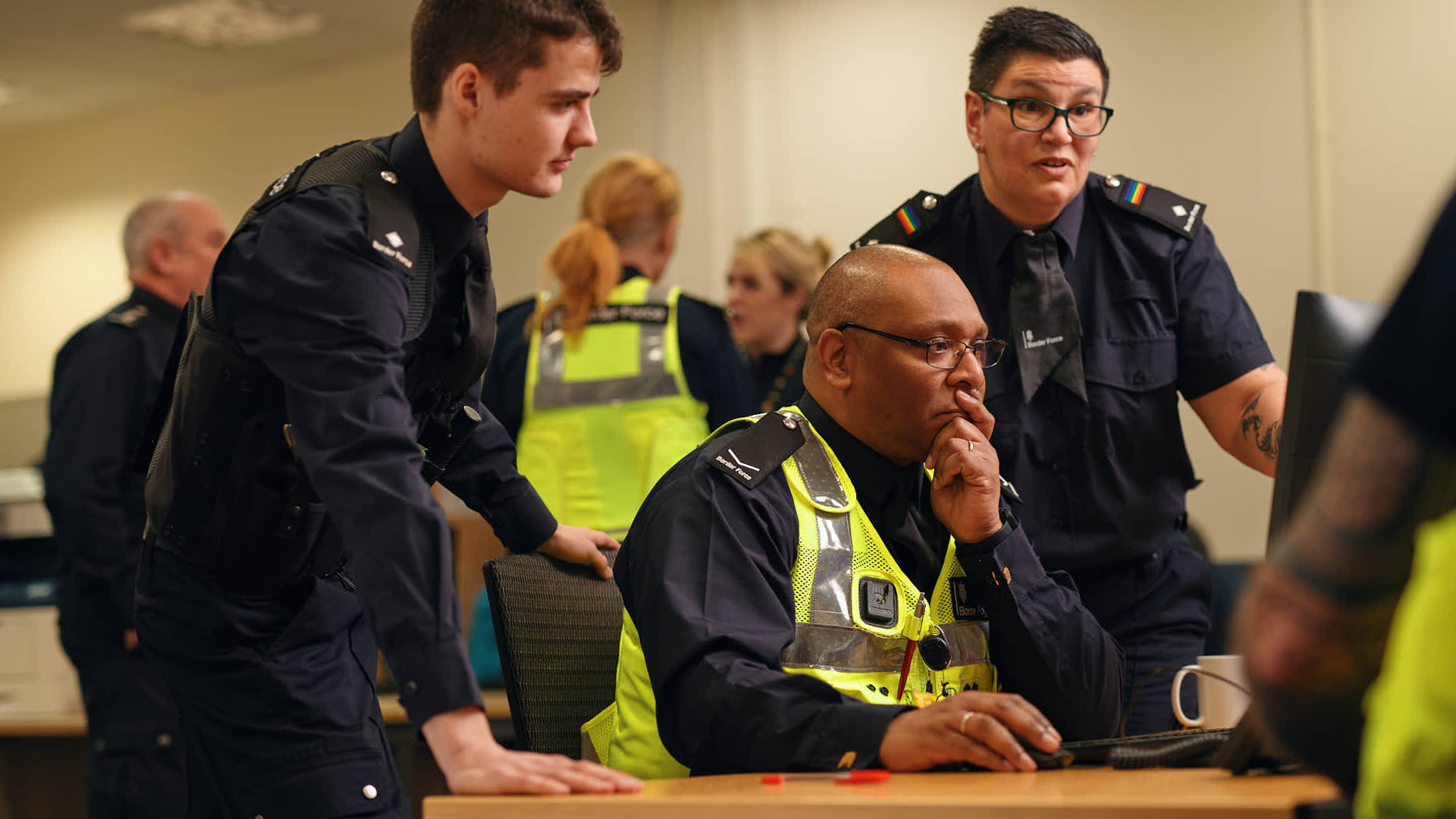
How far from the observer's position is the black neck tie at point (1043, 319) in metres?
2.18

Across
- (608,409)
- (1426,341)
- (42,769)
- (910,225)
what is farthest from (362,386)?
(42,769)

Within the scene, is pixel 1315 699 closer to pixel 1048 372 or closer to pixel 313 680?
pixel 313 680

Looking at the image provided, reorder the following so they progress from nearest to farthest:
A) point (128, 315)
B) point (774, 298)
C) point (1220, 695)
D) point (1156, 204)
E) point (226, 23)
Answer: point (1220, 695) < point (1156, 204) < point (128, 315) < point (774, 298) < point (226, 23)

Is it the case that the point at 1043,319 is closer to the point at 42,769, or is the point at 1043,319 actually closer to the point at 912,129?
the point at 912,129

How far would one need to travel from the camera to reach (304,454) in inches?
52.6

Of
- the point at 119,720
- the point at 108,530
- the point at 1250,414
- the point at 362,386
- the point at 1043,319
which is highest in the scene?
the point at 362,386

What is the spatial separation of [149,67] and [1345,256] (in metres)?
5.47

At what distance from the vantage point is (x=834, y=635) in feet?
5.29

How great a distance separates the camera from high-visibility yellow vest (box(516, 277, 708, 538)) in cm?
316

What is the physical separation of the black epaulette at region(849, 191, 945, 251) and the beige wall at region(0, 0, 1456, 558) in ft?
8.34

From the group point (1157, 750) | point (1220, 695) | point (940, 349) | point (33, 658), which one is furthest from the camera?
point (33, 658)

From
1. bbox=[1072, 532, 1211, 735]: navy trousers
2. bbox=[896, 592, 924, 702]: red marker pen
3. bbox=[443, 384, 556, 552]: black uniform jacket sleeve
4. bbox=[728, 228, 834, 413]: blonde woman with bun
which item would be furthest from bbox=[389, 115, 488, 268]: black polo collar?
bbox=[728, 228, 834, 413]: blonde woman with bun

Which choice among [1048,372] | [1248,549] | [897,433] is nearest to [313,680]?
[897,433]

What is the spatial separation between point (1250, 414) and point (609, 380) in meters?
1.49
